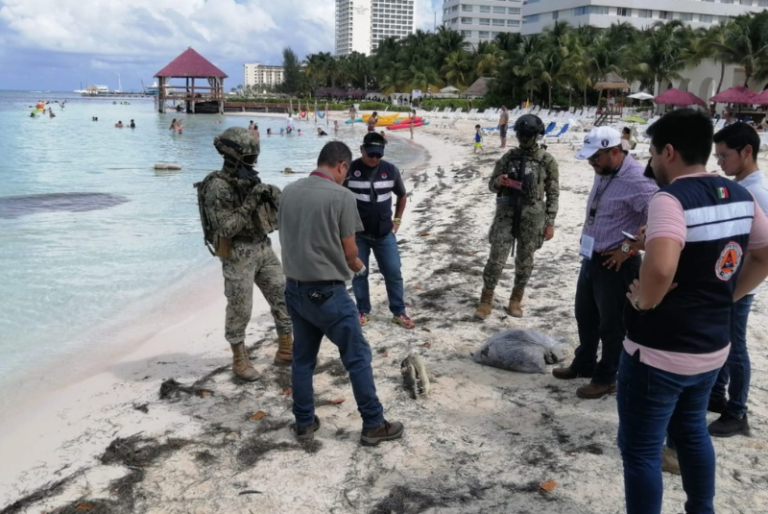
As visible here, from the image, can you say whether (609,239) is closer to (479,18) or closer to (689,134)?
(689,134)

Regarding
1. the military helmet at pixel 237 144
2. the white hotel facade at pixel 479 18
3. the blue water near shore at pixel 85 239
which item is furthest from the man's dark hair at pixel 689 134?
the white hotel facade at pixel 479 18

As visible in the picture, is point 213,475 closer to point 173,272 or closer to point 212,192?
point 212,192

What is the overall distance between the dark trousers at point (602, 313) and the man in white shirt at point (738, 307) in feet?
2.07

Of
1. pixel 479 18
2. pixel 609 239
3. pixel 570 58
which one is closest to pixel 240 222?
pixel 609 239

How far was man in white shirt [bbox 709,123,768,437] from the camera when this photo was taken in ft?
10.5

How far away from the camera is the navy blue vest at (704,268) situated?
6.89 ft

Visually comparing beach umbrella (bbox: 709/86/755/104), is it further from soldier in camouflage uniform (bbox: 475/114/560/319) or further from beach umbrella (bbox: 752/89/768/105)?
soldier in camouflage uniform (bbox: 475/114/560/319)

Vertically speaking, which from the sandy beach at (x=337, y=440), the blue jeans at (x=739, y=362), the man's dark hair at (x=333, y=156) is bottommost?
the sandy beach at (x=337, y=440)

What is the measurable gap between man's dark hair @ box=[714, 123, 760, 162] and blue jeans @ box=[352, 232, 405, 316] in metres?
2.79

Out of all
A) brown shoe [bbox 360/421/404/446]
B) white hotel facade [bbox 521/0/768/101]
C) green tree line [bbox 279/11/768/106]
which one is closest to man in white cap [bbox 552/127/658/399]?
brown shoe [bbox 360/421/404/446]

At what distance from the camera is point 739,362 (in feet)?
11.1

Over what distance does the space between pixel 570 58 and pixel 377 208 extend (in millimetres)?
43526

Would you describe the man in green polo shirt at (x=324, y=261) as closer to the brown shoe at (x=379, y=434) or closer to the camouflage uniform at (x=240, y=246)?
the brown shoe at (x=379, y=434)

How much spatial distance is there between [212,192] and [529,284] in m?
4.08
